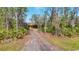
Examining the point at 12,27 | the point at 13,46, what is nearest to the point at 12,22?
the point at 12,27

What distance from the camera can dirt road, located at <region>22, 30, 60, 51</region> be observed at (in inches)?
134

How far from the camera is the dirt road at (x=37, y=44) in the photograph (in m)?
3.41

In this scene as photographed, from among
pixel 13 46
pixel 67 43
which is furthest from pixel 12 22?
pixel 67 43

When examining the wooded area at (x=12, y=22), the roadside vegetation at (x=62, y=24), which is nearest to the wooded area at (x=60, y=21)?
the roadside vegetation at (x=62, y=24)

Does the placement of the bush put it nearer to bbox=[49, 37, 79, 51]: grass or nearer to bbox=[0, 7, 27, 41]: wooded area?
bbox=[0, 7, 27, 41]: wooded area

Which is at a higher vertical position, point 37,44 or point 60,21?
point 60,21

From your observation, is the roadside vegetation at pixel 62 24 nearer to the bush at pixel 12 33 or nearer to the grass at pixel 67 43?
the grass at pixel 67 43

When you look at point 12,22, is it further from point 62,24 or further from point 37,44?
point 62,24

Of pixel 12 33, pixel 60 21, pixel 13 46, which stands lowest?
pixel 13 46

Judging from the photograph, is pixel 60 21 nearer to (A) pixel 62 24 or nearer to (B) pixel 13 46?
(A) pixel 62 24

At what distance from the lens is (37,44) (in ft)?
11.2

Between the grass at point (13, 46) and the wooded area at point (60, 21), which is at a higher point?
the wooded area at point (60, 21)

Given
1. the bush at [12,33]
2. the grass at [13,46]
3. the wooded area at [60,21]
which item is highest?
the wooded area at [60,21]
